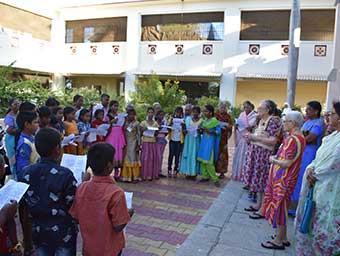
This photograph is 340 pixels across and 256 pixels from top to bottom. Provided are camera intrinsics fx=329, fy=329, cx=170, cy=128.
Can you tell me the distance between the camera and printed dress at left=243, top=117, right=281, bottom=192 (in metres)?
4.53

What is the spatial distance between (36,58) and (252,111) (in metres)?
17.2

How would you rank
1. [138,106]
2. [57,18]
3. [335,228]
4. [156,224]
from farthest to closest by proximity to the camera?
[57,18], [138,106], [156,224], [335,228]

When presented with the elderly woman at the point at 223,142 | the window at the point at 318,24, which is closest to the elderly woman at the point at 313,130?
the elderly woman at the point at 223,142

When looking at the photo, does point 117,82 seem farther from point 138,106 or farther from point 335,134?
point 335,134

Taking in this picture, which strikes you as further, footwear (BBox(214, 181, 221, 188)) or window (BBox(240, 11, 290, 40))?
window (BBox(240, 11, 290, 40))

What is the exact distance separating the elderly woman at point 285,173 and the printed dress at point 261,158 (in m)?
0.83

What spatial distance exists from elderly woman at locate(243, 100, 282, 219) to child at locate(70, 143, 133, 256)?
2841 mm

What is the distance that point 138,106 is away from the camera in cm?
1401

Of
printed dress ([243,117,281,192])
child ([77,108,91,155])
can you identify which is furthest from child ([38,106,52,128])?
printed dress ([243,117,281,192])

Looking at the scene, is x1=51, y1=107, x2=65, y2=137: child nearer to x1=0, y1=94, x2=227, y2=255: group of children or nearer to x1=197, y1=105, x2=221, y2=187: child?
x1=0, y1=94, x2=227, y2=255: group of children

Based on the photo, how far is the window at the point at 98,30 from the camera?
1975 cm

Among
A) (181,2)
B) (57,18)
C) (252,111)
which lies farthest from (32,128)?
(57,18)

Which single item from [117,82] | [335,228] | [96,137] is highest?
[117,82]

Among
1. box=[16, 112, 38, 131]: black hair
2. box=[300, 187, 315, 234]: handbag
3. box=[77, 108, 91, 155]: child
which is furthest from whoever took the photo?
box=[77, 108, 91, 155]: child
